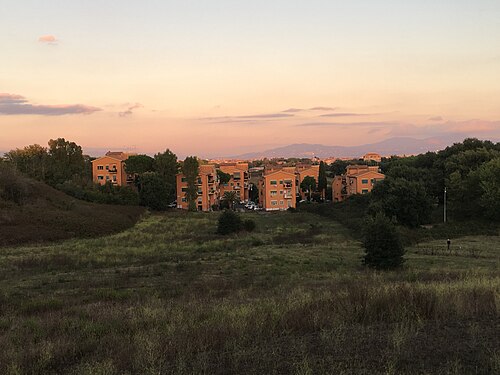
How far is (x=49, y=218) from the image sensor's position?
42594 millimetres

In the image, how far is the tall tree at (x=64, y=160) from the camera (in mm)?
70375

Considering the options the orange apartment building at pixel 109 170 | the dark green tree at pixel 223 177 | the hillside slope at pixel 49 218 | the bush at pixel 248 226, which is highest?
the orange apartment building at pixel 109 170

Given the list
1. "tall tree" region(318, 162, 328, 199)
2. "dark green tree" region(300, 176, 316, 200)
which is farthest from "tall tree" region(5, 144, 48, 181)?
"tall tree" region(318, 162, 328, 199)

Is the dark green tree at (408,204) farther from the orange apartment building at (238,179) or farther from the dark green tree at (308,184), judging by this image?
the orange apartment building at (238,179)

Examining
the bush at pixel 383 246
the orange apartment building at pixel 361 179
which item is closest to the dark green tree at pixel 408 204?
the bush at pixel 383 246

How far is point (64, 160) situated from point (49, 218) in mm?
33167

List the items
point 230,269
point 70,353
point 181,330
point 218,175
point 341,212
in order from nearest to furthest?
1. point 70,353
2. point 181,330
3. point 230,269
4. point 341,212
5. point 218,175

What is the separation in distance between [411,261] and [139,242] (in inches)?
864

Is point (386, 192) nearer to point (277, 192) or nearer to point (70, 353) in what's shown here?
point (277, 192)

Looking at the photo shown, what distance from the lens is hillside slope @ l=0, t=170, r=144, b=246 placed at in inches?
1471

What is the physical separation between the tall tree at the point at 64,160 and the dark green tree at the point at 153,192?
12467 mm

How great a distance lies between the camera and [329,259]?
24266 mm

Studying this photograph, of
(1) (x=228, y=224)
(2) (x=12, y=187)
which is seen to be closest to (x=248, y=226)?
(1) (x=228, y=224)

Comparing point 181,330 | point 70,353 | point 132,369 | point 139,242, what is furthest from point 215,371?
point 139,242
